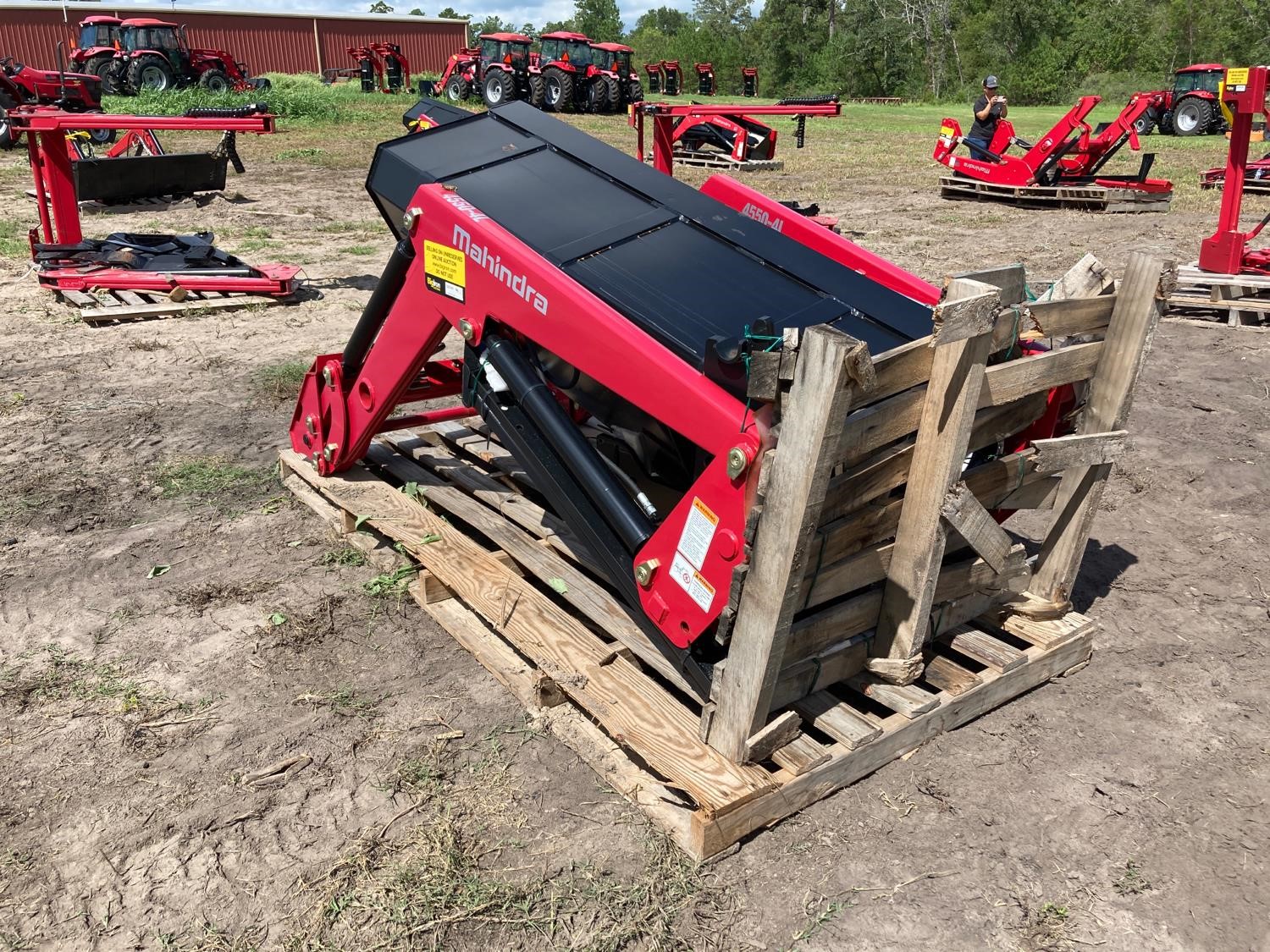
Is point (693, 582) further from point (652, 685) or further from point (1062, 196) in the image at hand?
point (1062, 196)

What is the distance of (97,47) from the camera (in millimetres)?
25188

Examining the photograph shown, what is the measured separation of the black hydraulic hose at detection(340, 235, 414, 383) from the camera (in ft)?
13.3

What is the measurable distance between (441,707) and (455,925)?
38.0 inches

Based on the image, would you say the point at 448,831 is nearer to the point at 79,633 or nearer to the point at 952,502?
the point at 952,502

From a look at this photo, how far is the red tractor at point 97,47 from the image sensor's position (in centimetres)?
→ 2472

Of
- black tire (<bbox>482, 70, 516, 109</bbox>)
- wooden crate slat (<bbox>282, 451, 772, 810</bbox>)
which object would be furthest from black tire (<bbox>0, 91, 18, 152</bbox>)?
wooden crate slat (<bbox>282, 451, 772, 810</bbox>)

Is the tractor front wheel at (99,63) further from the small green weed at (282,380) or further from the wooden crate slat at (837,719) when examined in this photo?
the wooden crate slat at (837,719)

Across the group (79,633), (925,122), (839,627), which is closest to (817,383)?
(839,627)

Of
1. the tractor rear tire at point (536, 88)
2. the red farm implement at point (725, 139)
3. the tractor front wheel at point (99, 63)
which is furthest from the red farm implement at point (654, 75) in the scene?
the red farm implement at point (725, 139)

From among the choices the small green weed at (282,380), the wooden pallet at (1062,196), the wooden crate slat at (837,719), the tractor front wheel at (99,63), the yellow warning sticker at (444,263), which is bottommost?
the small green weed at (282,380)

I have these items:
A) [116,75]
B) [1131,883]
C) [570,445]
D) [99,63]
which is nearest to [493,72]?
[116,75]

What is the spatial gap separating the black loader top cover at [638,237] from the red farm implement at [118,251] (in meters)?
4.72

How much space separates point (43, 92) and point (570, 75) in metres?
13.0

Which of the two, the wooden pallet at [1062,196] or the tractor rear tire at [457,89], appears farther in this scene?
the tractor rear tire at [457,89]
